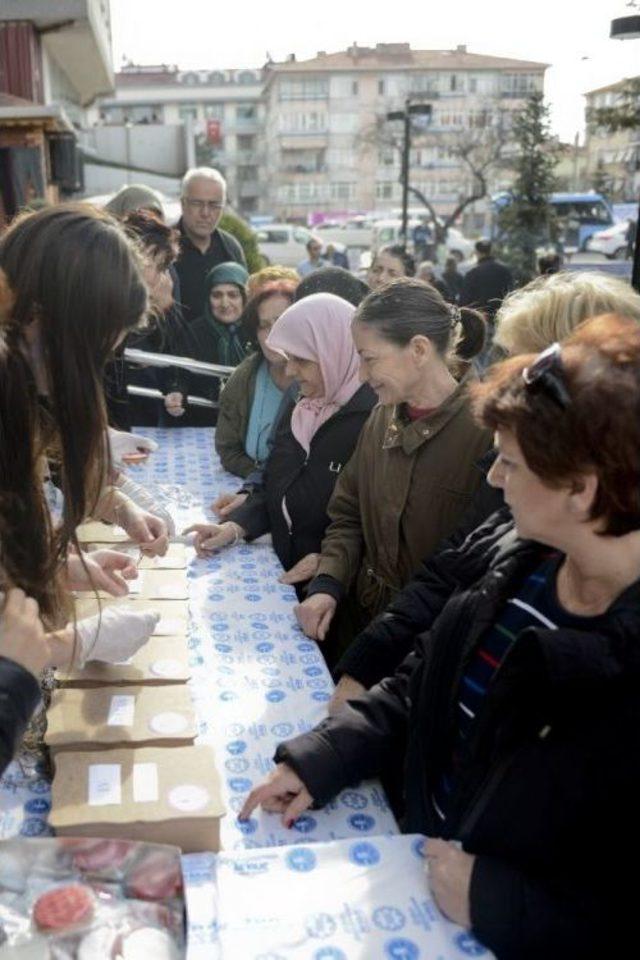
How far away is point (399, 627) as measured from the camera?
1904mm

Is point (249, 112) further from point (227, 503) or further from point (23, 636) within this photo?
point (23, 636)

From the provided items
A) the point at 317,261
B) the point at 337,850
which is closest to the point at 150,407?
the point at 337,850

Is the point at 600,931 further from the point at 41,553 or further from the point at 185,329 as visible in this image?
the point at 185,329

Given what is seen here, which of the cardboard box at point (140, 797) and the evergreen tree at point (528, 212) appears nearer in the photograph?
the cardboard box at point (140, 797)

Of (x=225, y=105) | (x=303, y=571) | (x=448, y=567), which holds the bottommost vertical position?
(x=303, y=571)

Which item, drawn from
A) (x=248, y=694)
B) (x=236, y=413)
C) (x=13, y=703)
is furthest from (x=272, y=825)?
(x=236, y=413)

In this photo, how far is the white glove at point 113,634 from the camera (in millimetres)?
1604

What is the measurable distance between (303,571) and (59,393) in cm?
114

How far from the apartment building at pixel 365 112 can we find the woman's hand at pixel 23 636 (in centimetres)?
6019

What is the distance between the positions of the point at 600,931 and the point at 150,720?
78 cm

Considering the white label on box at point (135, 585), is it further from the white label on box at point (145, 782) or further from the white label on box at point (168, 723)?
the white label on box at point (145, 782)

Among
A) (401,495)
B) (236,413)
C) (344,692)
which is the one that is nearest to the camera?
(344,692)

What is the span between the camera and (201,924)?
1.12 m

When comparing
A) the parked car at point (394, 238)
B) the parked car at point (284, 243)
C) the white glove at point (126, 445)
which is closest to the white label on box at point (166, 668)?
the white glove at point (126, 445)
